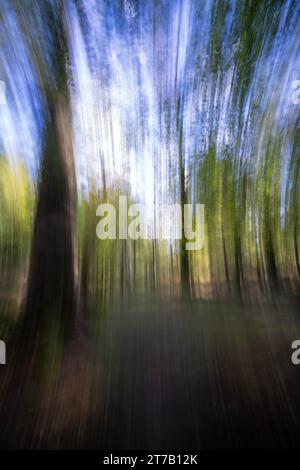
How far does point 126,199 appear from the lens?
1930 millimetres

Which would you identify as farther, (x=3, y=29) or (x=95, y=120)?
(x=95, y=120)

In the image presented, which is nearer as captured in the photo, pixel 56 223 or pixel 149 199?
pixel 56 223

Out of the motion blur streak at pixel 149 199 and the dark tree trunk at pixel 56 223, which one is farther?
the dark tree trunk at pixel 56 223

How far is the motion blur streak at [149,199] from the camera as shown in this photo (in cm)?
113

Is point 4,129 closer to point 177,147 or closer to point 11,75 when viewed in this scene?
point 11,75

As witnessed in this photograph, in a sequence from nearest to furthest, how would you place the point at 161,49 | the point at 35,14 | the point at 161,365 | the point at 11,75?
the point at 161,365 < the point at 35,14 < the point at 11,75 < the point at 161,49

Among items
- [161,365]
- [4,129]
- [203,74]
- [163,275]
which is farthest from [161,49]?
[161,365]

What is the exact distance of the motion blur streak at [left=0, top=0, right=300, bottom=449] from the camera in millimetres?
1130

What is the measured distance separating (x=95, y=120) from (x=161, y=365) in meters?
1.15

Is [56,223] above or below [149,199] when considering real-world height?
below

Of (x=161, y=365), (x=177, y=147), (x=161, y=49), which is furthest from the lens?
(x=177, y=147)

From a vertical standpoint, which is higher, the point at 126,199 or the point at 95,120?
the point at 95,120

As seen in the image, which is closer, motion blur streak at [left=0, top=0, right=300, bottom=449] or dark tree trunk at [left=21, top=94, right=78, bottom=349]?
motion blur streak at [left=0, top=0, right=300, bottom=449]

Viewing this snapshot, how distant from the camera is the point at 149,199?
195cm
